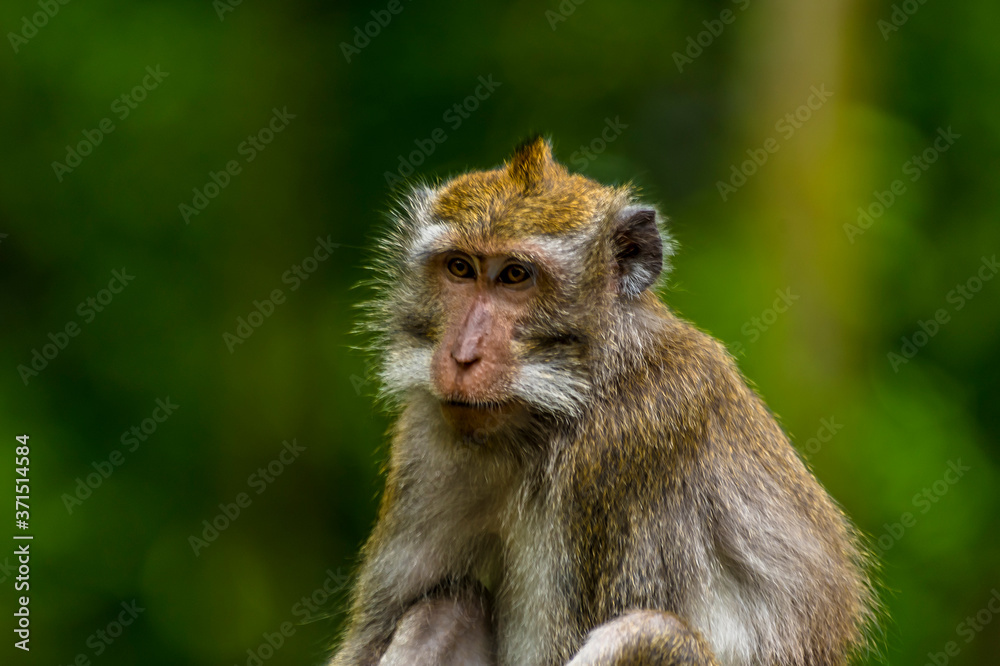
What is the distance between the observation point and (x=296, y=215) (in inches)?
463

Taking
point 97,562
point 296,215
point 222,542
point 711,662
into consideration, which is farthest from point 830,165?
point 97,562

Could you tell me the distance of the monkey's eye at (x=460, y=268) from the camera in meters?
5.56

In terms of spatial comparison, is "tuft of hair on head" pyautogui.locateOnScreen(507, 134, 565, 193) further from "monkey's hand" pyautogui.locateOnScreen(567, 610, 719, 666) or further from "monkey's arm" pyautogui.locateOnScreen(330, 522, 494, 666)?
"monkey's hand" pyautogui.locateOnScreen(567, 610, 719, 666)

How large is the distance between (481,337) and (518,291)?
343 mm

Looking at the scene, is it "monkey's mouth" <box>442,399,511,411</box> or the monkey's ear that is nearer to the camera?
"monkey's mouth" <box>442,399,511,411</box>

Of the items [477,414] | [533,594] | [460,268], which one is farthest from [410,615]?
[460,268]

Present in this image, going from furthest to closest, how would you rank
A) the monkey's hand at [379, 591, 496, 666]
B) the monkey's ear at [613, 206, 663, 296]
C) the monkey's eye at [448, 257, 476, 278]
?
1. the monkey's hand at [379, 591, 496, 666]
2. the monkey's ear at [613, 206, 663, 296]
3. the monkey's eye at [448, 257, 476, 278]

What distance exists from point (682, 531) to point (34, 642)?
8528 millimetres

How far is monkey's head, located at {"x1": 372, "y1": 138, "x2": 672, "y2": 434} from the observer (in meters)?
5.20

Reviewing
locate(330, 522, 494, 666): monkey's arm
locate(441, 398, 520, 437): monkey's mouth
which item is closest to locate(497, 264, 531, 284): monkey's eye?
locate(441, 398, 520, 437): monkey's mouth

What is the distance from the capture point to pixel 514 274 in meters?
5.45

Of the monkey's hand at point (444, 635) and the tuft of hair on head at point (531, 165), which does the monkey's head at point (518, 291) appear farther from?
the monkey's hand at point (444, 635)

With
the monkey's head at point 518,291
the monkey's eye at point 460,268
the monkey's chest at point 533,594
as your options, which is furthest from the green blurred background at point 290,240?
the monkey's chest at point 533,594

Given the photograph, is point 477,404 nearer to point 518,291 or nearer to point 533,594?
point 518,291
